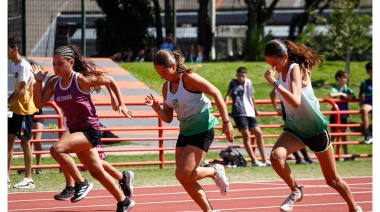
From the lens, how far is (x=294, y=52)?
966 centimetres

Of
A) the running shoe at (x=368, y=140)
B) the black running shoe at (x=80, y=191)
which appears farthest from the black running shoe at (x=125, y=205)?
the running shoe at (x=368, y=140)

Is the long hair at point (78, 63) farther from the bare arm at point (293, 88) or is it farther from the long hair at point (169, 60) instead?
the bare arm at point (293, 88)

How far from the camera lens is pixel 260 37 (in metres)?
30.3

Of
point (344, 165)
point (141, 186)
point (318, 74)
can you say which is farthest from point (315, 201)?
point (318, 74)

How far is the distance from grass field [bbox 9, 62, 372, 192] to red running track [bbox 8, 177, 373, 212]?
94 centimetres

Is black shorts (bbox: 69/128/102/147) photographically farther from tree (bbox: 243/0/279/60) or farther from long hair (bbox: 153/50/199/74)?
tree (bbox: 243/0/279/60)

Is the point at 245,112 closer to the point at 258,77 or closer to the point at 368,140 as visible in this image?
the point at 368,140

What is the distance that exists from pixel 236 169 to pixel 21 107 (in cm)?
494

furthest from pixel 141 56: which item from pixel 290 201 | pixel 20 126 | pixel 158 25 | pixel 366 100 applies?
pixel 290 201

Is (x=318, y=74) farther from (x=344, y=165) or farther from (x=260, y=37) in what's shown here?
(x=344, y=165)

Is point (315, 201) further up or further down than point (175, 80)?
further down

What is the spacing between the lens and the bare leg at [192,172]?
9398 millimetres

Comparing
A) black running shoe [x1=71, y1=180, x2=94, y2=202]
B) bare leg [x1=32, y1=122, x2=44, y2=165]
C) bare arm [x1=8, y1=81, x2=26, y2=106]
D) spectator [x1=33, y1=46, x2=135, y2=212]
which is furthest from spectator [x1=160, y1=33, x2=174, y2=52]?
black running shoe [x1=71, y1=180, x2=94, y2=202]

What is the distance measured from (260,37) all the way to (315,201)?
18639mm
